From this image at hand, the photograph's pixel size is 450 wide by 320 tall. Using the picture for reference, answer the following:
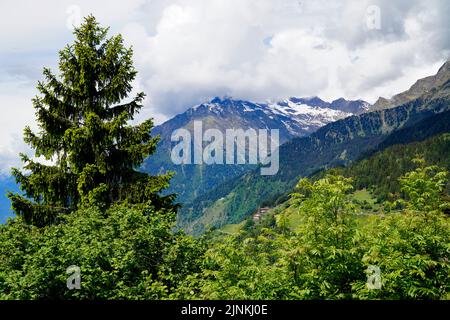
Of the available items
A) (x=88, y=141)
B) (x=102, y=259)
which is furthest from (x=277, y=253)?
(x=88, y=141)

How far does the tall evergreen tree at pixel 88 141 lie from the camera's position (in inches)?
993

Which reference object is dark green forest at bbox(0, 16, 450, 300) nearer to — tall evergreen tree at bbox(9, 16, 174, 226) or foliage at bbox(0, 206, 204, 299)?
foliage at bbox(0, 206, 204, 299)

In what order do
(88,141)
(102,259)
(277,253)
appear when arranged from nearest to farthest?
1. (277,253)
2. (102,259)
3. (88,141)

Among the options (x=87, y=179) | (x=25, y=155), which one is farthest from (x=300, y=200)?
(x=25, y=155)

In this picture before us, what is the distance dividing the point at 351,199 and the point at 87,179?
672 inches

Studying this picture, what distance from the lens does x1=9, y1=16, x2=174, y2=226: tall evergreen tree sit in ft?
82.7

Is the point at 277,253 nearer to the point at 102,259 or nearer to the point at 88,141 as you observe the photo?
the point at 102,259

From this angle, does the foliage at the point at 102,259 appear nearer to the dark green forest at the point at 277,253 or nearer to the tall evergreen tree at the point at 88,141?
the dark green forest at the point at 277,253

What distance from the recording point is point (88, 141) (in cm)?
2612

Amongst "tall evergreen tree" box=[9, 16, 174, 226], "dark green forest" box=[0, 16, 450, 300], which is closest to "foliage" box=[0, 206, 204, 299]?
"dark green forest" box=[0, 16, 450, 300]

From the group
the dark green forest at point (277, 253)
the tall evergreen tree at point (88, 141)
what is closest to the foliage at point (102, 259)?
the dark green forest at point (277, 253)

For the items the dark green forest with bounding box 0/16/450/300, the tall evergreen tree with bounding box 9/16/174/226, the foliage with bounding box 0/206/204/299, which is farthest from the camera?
the tall evergreen tree with bounding box 9/16/174/226

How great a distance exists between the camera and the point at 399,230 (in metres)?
12.8
